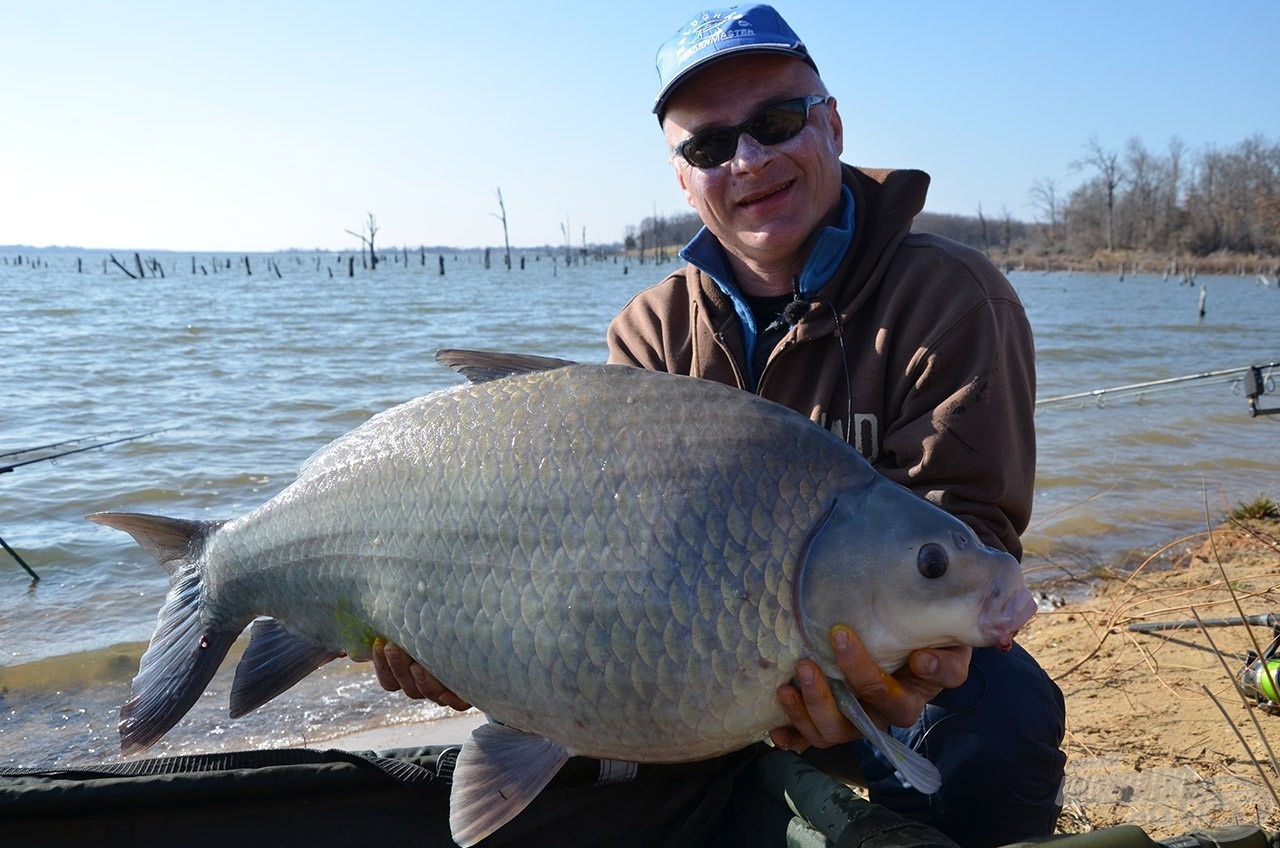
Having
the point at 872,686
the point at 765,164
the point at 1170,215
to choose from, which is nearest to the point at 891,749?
the point at 872,686

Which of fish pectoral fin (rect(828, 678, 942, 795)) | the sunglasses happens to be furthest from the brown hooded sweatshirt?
fish pectoral fin (rect(828, 678, 942, 795))

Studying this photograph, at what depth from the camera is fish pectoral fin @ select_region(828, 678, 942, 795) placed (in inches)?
57.6

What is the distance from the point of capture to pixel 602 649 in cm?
154

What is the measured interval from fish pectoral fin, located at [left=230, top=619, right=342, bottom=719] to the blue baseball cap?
→ 1.49 m

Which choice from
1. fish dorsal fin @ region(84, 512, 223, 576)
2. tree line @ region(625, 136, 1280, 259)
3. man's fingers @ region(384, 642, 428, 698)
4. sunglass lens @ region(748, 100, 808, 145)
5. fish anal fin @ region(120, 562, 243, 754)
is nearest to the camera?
man's fingers @ region(384, 642, 428, 698)

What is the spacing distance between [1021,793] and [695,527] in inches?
36.9

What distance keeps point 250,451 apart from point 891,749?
25.7 ft

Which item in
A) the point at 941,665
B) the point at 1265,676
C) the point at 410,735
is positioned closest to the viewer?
the point at 941,665

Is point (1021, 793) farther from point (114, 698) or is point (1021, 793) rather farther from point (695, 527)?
point (114, 698)

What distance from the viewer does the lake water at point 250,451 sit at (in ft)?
12.8

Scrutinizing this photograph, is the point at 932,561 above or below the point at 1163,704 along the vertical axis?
above

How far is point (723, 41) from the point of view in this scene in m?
2.29

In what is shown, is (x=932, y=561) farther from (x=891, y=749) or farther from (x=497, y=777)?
(x=497, y=777)

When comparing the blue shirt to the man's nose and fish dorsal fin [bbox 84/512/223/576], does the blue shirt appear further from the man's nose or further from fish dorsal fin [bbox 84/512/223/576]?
fish dorsal fin [bbox 84/512/223/576]
